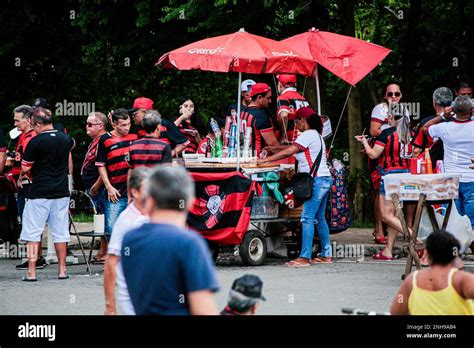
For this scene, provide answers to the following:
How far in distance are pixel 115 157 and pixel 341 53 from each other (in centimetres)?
381

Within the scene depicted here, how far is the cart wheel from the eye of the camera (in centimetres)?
1397

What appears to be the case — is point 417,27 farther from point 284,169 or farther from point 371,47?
point 284,169

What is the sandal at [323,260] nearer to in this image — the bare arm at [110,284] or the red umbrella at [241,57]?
the red umbrella at [241,57]

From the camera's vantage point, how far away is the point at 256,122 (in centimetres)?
1462

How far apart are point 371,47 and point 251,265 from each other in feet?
12.5

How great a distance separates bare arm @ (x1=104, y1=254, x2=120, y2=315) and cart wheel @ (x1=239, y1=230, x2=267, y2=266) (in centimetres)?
621

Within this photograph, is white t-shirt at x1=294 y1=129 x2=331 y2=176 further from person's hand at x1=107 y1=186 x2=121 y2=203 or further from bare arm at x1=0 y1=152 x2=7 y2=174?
bare arm at x1=0 y1=152 x2=7 y2=174


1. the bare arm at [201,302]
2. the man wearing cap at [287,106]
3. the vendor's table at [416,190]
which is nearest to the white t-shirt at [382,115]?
the man wearing cap at [287,106]

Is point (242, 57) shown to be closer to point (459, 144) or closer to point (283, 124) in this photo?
point (283, 124)

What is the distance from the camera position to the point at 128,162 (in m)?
13.1

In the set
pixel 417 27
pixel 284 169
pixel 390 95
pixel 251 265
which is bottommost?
pixel 251 265

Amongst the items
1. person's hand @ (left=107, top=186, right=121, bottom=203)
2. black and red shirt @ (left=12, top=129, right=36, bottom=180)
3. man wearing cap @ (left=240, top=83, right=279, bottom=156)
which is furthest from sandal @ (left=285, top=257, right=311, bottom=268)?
black and red shirt @ (left=12, top=129, right=36, bottom=180)
